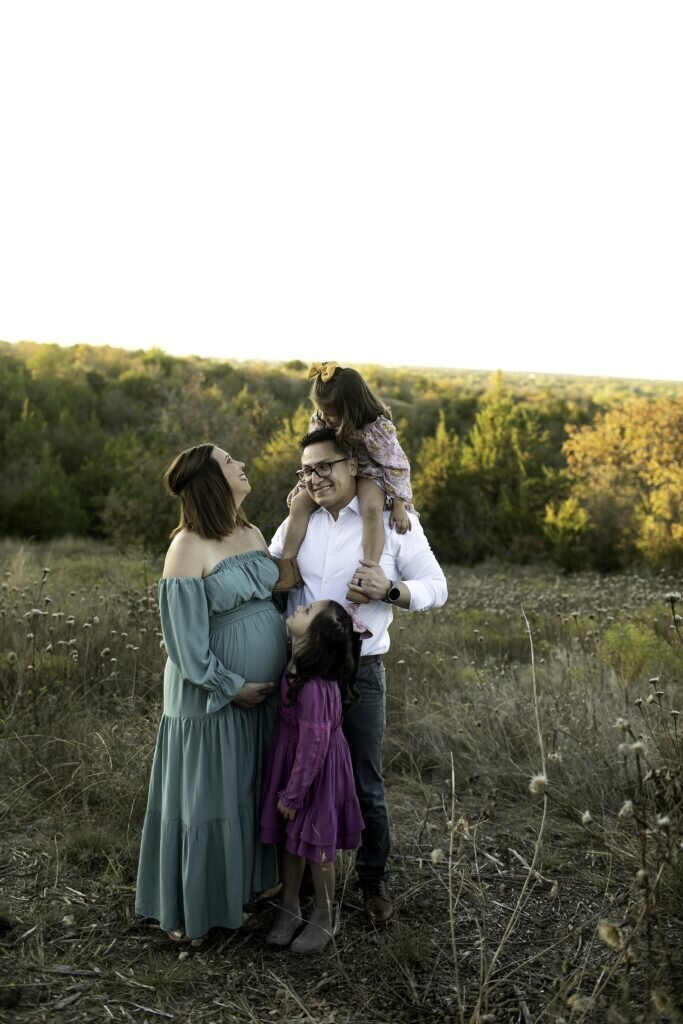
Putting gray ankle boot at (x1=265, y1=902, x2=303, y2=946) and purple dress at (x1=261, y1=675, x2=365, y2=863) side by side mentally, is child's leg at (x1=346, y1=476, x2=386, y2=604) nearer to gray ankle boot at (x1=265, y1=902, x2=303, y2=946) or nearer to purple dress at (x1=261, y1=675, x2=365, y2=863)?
purple dress at (x1=261, y1=675, x2=365, y2=863)

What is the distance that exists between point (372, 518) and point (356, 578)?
25 centimetres

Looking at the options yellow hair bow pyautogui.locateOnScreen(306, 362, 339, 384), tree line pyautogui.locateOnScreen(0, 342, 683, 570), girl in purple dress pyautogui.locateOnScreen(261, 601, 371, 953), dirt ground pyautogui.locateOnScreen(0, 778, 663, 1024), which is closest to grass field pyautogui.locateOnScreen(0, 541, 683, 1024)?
dirt ground pyautogui.locateOnScreen(0, 778, 663, 1024)

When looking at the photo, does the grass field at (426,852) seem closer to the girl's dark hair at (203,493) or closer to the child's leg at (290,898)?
the child's leg at (290,898)

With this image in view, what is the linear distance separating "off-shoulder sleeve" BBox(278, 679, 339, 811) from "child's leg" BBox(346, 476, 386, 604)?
0.51m

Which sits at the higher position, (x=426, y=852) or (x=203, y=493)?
(x=203, y=493)

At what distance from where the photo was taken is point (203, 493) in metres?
3.36

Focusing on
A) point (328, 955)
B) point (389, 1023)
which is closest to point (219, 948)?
point (328, 955)

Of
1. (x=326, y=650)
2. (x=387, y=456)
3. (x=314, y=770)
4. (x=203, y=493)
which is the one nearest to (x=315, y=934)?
(x=314, y=770)

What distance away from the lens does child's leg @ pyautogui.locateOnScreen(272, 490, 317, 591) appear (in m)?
3.48

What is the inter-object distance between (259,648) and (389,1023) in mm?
1290

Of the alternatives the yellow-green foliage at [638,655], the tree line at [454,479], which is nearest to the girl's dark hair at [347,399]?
the yellow-green foliage at [638,655]

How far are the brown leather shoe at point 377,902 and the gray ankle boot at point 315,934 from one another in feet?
0.80

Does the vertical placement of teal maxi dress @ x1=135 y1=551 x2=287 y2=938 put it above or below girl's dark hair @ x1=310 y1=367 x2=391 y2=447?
below

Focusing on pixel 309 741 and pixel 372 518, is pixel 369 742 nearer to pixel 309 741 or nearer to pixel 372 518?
pixel 309 741
